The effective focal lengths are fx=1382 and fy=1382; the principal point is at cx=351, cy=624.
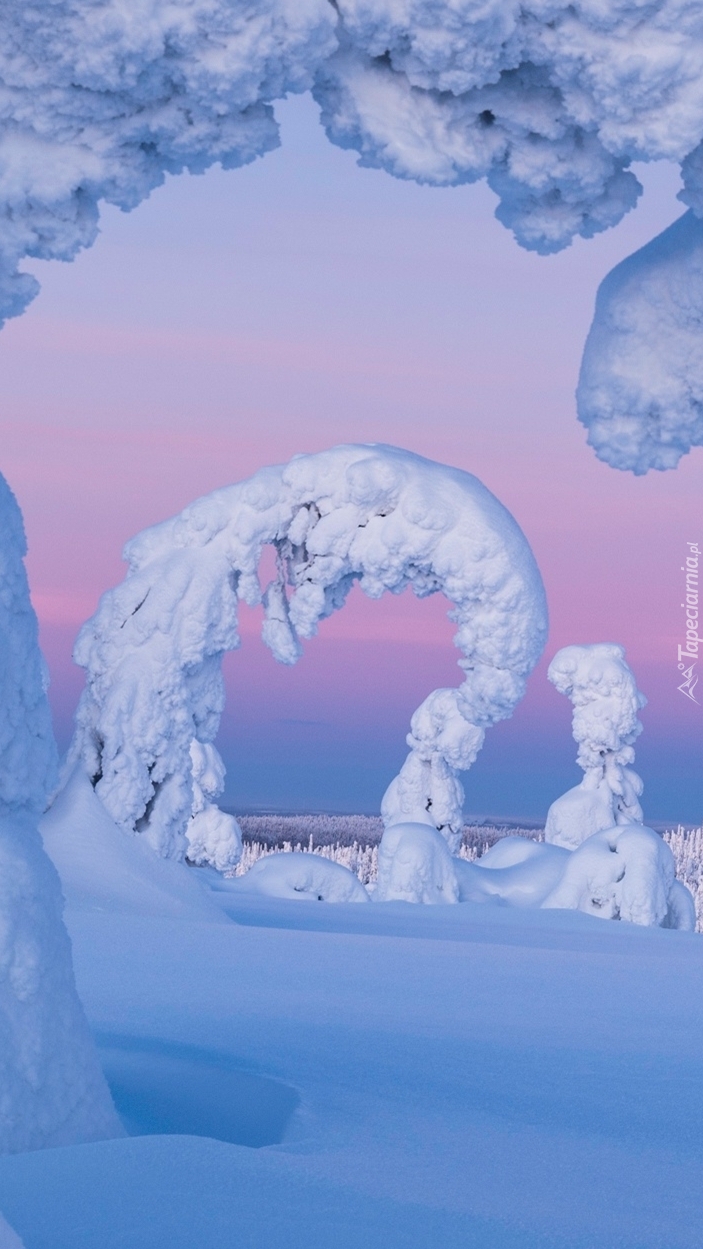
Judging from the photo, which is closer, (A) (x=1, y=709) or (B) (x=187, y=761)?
(A) (x=1, y=709)

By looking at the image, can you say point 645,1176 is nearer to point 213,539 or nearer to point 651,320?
point 651,320

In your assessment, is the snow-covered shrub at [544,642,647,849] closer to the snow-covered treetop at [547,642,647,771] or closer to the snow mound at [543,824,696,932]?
the snow-covered treetop at [547,642,647,771]

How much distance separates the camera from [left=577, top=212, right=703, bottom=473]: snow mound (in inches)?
125

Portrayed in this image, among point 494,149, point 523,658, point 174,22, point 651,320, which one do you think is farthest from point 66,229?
point 523,658

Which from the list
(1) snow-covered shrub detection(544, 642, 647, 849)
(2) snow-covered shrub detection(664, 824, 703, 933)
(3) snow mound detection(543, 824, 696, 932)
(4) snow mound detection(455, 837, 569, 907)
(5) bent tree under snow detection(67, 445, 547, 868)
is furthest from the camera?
(2) snow-covered shrub detection(664, 824, 703, 933)

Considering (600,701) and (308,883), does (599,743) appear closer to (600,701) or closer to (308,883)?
(600,701)

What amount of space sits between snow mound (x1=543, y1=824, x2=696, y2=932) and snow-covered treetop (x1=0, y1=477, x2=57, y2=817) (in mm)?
7005

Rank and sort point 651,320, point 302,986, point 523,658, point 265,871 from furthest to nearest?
point 265,871 < point 523,658 < point 302,986 < point 651,320

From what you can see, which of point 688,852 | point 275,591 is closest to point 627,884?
point 275,591

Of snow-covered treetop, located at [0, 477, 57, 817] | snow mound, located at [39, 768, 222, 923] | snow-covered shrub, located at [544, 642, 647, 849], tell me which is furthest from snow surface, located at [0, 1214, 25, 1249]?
snow-covered shrub, located at [544, 642, 647, 849]

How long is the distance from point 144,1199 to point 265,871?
895cm

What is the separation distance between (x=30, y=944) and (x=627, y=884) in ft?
24.4

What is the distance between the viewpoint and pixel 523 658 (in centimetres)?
947

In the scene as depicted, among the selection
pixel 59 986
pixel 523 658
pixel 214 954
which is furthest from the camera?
pixel 523 658
